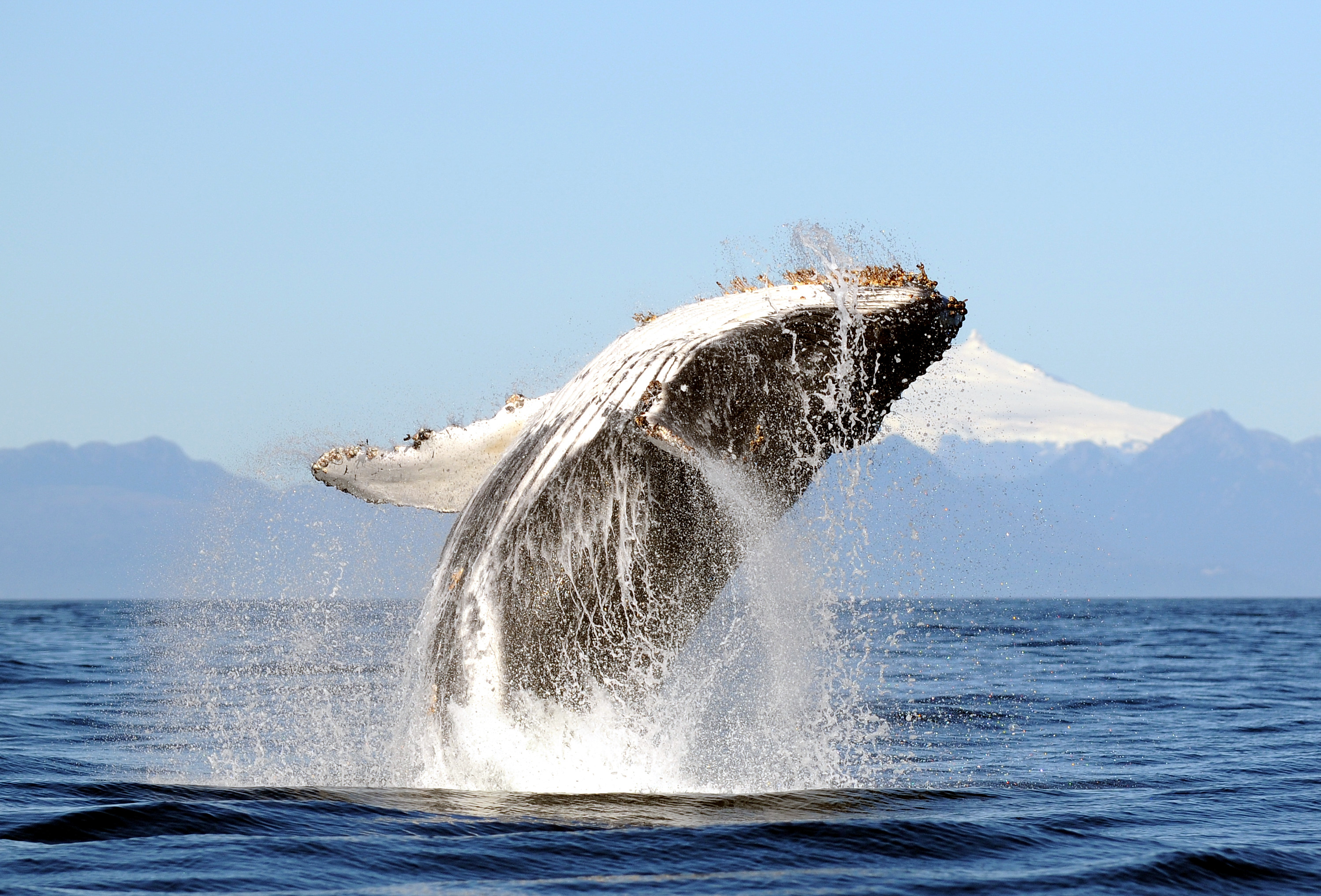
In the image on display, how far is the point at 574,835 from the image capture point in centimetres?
747

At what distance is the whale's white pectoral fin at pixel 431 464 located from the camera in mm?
10078

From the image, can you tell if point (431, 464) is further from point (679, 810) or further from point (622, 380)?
point (679, 810)

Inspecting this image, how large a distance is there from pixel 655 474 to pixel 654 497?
0.17 metres

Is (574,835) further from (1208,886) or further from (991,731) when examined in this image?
(991,731)

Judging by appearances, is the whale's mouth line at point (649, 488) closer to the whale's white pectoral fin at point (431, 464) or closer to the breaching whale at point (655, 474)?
the breaching whale at point (655, 474)

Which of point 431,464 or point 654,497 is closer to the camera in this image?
point 654,497

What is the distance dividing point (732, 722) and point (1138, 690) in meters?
8.97

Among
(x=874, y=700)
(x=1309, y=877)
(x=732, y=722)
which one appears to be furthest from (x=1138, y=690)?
(x=1309, y=877)

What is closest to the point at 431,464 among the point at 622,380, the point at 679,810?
the point at 622,380

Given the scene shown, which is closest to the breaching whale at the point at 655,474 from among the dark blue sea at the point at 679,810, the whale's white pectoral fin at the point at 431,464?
the whale's white pectoral fin at the point at 431,464

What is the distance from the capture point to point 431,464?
1040 centimetres

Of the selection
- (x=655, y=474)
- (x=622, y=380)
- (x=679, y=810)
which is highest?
(x=622, y=380)

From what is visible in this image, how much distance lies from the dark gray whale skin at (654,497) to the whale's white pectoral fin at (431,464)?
0.89 metres

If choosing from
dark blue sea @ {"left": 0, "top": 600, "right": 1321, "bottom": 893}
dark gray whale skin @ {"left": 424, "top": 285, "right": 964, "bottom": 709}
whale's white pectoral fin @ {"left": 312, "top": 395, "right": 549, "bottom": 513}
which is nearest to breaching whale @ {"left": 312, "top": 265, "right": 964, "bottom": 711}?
dark gray whale skin @ {"left": 424, "top": 285, "right": 964, "bottom": 709}
